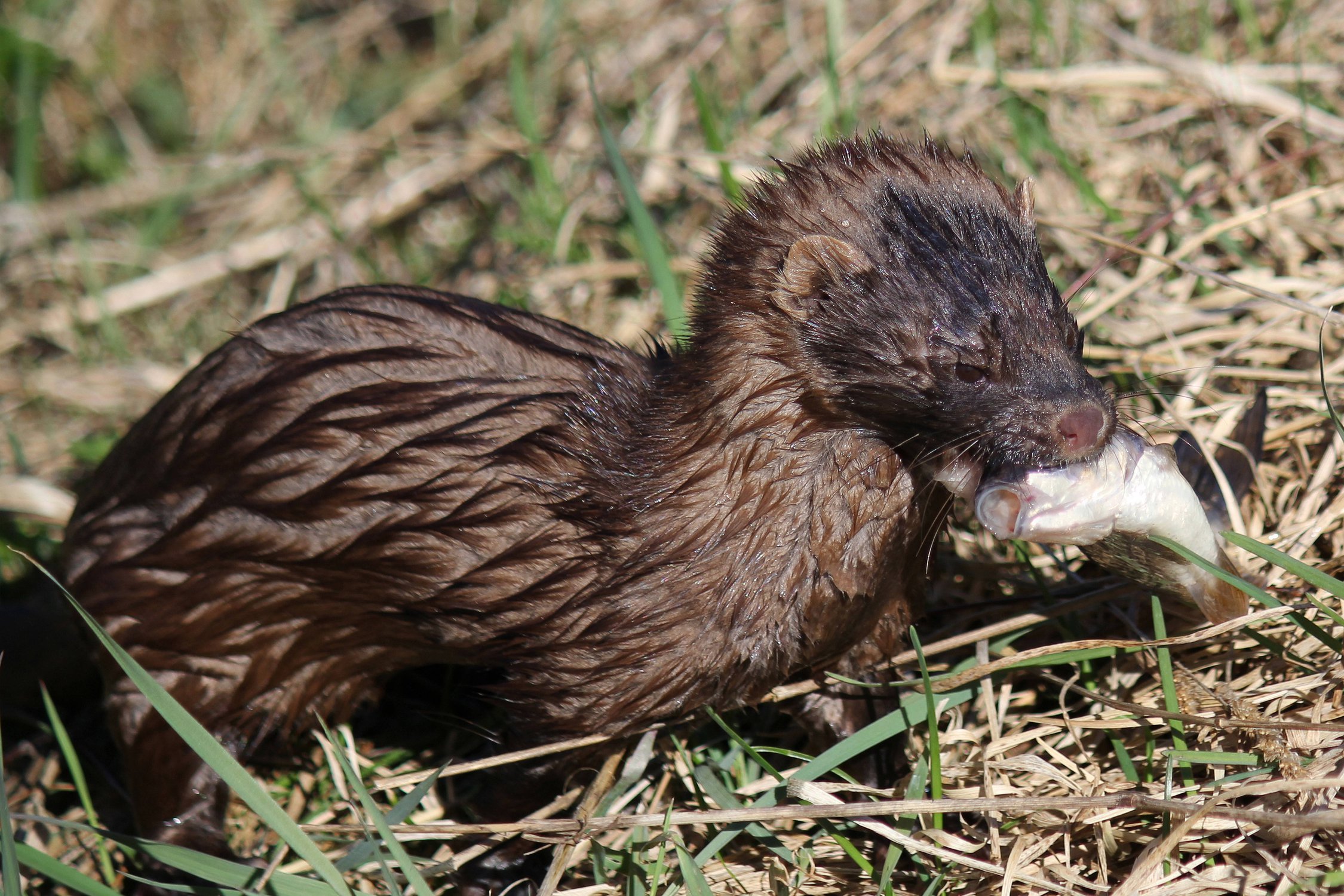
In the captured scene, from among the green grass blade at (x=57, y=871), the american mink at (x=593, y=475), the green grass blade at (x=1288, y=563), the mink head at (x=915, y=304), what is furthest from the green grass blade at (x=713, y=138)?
the green grass blade at (x=57, y=871)

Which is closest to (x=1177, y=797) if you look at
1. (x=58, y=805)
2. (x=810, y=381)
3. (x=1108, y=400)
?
(x=1108, y=400)

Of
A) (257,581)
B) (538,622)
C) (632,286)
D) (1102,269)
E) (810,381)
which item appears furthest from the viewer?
(632,286)

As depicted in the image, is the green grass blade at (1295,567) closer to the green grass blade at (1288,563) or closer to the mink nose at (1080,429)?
the green grass blade at (1288,563)

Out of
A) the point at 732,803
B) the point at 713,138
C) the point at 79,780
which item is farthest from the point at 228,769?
the point at 713,138

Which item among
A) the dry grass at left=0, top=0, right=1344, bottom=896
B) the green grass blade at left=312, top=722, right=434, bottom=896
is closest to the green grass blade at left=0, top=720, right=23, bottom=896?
the green grass blade at left=312, top=722, right=434, bottom=896

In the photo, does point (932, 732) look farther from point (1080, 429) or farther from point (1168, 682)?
point (1080, 429)

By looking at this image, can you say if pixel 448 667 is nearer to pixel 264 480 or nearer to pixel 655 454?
pixel 264 480

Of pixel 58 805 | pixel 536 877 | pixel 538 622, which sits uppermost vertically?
pixel 538 622
